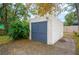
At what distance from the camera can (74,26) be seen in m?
4.62

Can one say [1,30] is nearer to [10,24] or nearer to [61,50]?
[10,24]

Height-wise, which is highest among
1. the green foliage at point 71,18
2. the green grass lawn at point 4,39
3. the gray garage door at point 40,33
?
the green foliage at point 71,18

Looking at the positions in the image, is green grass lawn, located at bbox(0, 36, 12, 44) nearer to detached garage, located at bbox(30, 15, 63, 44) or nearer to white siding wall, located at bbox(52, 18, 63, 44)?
detached garage, located at bbox(30, 15, 63, 44)

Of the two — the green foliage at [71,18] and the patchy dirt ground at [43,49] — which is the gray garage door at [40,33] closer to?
the patchy dirt ground at [43,49]

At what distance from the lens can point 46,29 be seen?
464 cm

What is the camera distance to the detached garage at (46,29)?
15.2ft

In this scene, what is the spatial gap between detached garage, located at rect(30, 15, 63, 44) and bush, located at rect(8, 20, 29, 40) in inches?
1.9

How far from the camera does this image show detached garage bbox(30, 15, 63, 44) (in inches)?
182

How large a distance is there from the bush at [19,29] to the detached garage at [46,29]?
49mm

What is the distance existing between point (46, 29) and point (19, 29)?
26 centimetres

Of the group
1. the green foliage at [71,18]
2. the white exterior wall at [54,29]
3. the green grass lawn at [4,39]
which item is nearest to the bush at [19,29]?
the green grass lawn at [4,39]

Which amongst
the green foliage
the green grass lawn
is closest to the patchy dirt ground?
Answer: the green grass lawn

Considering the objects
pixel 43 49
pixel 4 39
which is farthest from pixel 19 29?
pixel 43 49

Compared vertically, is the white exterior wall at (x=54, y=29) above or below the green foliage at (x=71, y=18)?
below
